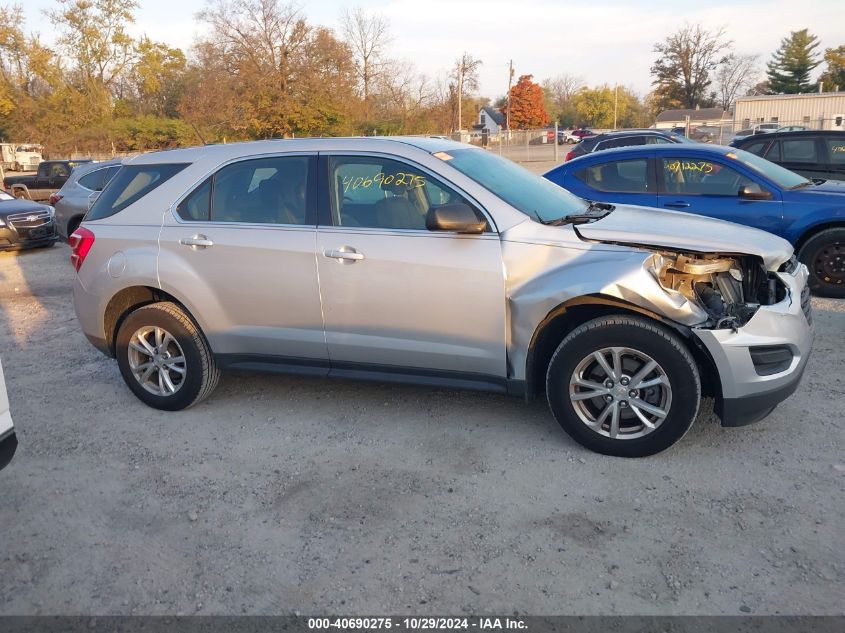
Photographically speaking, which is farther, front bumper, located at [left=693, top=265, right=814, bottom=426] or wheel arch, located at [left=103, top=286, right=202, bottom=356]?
wheel arch, located at [left=103, top=286, right=202, bottom=356]

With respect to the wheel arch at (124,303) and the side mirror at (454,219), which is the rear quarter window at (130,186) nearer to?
the wheel arch at (124,303)

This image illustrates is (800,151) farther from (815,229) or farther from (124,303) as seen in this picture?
(124,303)

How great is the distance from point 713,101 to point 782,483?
83.7 m

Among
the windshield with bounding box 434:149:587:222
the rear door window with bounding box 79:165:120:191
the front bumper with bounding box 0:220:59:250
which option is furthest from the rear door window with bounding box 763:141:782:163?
the front bumper with bounding box 0:220:59:250

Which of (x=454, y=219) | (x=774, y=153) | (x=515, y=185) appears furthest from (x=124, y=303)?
(x=774, y=153)

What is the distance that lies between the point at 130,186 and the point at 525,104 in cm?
8115

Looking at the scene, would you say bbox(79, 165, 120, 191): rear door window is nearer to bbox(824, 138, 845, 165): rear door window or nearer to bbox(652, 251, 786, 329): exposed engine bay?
bbox(652, 251, 786, 329): exposed engine bay

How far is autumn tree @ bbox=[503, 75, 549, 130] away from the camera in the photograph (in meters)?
81.2

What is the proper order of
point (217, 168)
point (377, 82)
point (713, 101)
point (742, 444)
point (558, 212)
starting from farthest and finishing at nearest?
point (713, 101)
point (377, 82)
point (217, 168)
point (558, 212)
point (742, 444)

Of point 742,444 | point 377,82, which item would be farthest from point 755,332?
point 377,82

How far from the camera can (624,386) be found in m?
3.92

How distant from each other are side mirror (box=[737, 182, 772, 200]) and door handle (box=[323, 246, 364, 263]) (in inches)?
185

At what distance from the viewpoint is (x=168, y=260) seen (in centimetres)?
485

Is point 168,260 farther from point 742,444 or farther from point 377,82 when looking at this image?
point 377,82
